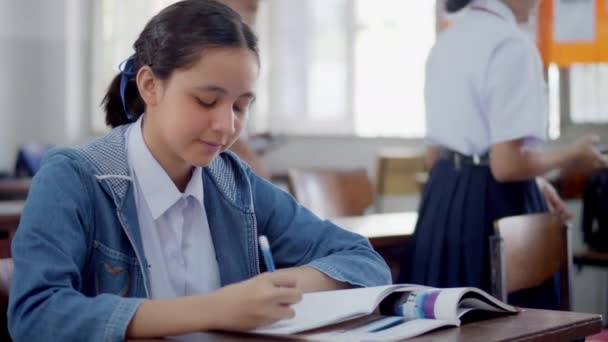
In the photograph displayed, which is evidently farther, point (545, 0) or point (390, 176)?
point (390, 176)

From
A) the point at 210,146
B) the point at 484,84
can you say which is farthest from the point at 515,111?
the point at 210,146

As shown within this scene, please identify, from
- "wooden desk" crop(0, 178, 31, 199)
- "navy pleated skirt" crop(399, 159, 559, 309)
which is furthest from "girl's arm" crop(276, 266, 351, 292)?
"wooden desk" crop(0, 178, 31, 199)

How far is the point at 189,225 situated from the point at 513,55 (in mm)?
1194

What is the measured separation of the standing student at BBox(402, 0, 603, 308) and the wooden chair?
6.5 inches

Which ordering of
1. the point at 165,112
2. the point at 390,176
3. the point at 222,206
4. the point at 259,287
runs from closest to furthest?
the point at 259,287 → the point at 165,112 → the point at 222,206 → the point at 390,176

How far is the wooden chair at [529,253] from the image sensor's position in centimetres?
181

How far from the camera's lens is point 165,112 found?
1.31m

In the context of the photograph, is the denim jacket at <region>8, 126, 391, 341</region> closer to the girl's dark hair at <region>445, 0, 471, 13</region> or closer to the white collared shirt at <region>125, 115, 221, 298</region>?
the white collared shirt at <region>125, 115, 221, 298</region>

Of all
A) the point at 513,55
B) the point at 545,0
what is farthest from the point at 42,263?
the point at 545,0

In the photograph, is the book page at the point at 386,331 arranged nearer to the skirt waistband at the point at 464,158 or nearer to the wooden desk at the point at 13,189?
the skirt waistband at the point at 464,158

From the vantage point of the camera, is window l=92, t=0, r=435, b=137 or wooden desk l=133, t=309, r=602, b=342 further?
window l=92, t=0, r=435, b=137

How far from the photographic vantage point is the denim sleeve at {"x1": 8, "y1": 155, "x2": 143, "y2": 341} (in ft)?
3.47

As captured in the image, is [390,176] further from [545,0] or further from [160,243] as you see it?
[160,243]

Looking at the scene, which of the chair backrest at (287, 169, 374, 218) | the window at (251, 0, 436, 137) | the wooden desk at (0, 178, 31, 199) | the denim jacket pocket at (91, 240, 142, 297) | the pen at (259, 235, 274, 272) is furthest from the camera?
the window at (251, 0, 436, 137)
